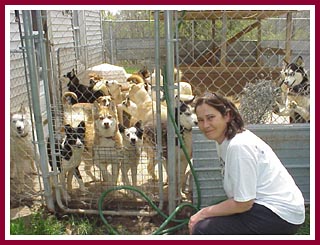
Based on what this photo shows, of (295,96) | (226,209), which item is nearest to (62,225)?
(226,209)

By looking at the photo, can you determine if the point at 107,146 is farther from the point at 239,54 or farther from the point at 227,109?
the point at 239,54

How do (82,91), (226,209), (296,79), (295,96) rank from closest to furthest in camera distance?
(226,209), (295,96), (296,79), (82,91)

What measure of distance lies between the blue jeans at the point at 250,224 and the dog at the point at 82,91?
4221 millimetres

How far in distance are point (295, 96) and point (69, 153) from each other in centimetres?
272

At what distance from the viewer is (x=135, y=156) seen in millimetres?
3865

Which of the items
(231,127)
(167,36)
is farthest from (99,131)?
(231,127)

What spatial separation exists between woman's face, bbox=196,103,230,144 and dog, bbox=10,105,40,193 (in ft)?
7.09

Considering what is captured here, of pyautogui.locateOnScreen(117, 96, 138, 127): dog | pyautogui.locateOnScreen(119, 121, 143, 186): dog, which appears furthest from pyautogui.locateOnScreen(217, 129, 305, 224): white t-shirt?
pyautogui.locateOnScreen(117, 96, 138, 127): dog

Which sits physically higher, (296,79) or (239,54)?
(239,54)

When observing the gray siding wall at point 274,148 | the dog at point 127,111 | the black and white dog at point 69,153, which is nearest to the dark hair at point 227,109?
the gray siding wall at point 274,148

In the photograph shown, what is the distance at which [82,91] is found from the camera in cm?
642

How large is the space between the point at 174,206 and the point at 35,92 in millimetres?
→ 1571

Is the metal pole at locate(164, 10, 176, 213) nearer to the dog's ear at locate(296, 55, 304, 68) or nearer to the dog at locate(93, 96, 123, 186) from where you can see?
the dog at locate(93, 96, 123, 186)

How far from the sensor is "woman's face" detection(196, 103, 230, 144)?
88.9 inches
